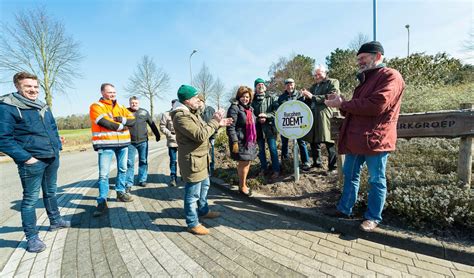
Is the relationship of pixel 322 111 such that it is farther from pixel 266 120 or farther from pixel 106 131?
pixel 106 131

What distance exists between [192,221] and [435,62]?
50.6 ft

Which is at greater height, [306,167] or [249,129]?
[249,129]

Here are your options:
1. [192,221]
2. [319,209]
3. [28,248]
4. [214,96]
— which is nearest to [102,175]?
[28,248]

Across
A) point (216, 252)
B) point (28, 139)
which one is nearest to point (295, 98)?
point (216, 252)

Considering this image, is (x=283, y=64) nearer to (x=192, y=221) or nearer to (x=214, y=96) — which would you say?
(x=214, y=96)

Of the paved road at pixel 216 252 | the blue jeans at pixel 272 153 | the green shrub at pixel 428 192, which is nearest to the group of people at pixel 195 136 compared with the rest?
the paved road at pixel 216 252

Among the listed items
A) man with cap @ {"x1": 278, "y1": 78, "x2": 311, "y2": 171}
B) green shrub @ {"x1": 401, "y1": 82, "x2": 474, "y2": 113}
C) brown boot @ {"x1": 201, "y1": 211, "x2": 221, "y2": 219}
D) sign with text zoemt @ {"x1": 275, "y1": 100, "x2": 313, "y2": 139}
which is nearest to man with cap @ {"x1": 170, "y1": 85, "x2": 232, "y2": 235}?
brown boot @ {"x1": 201, "y1": 211, "x2": 221, "y2": 219}

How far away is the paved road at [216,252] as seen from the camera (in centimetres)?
213

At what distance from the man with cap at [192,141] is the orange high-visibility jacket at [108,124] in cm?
152

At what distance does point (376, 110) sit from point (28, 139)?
3959 millimetres

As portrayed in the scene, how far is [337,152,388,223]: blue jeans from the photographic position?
2.49m

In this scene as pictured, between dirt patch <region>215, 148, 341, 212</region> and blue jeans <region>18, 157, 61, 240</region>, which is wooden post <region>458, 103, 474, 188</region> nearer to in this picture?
dirt patch <region>215, 148, 341, 212</region>

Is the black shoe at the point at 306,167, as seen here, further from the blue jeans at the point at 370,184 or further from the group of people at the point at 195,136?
the blue jeans at the point at 370,184

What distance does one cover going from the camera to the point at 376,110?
2.31 meters
